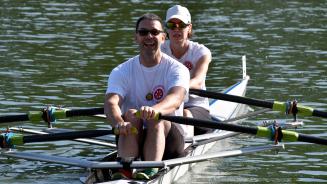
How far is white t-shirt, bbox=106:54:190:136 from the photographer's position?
11.8 meters

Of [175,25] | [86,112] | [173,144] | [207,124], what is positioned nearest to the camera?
[207,124]

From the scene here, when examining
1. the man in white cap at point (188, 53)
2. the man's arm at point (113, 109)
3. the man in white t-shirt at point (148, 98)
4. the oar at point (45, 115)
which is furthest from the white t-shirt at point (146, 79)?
the man in white cap at point (188, 53)

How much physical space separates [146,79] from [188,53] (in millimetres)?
2736

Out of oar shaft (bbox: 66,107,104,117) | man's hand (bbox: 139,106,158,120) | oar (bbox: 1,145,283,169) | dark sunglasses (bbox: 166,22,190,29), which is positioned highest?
dark sunglasses (bbox: 166,22,190,29)

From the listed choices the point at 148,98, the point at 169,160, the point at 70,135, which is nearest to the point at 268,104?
the point at 148,98

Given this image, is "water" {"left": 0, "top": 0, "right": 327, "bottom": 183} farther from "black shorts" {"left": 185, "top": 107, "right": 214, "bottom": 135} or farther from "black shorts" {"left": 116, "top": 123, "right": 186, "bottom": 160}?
"black shorts" {"left": 116, "top": 123, "right": 186, "bottom": 160}

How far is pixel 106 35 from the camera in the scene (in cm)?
2611

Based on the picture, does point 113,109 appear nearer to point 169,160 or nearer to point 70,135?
point 70,135

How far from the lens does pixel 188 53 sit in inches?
572

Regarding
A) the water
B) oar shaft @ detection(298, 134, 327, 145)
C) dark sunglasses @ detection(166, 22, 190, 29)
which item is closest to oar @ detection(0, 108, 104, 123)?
the water

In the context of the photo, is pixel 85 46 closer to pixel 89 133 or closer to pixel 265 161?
pixel 265 161

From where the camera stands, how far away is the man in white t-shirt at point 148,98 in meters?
11.3

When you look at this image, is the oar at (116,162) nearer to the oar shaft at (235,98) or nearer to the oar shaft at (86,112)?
the oar shaft at (86,112)

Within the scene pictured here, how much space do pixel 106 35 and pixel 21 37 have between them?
7.35ft
